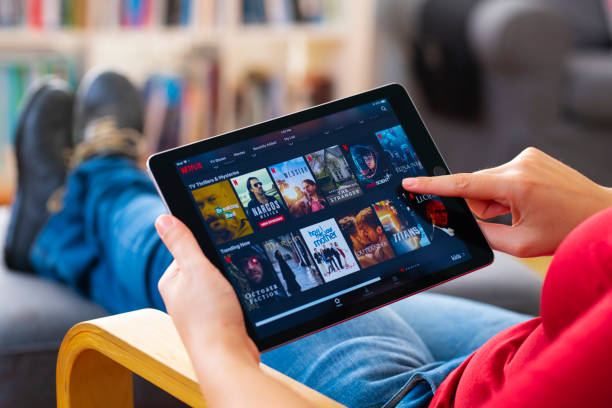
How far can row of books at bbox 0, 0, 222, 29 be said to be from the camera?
2375 millimetres

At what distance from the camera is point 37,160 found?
50.8 inches

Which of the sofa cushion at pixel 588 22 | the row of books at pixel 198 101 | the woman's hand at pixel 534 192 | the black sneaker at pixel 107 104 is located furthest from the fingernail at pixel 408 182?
the sofa cushion at pixel 588 22

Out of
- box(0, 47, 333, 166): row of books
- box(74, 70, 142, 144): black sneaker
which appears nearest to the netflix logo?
box(74, 70, 142, 144): black sneaker

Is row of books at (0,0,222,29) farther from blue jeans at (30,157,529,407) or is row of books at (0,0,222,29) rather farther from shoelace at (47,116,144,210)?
blue jeans at (30,157,529,407)

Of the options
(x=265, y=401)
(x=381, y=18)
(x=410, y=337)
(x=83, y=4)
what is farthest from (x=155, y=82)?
(x=265, y=401)

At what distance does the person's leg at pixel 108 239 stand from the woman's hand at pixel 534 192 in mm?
397

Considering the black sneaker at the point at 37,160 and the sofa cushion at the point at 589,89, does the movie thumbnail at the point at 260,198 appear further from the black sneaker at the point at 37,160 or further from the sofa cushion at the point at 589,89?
the sofa cushion at the point at 589,89

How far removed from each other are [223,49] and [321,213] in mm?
1998

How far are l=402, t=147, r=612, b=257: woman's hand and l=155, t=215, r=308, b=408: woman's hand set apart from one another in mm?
218

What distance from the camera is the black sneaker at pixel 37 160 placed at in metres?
1.22

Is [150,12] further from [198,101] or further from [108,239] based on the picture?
[108,239]

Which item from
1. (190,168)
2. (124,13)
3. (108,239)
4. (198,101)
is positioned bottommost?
(198,101)

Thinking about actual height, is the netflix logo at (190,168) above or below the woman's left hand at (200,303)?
above

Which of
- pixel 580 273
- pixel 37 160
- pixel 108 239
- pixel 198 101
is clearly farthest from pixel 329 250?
pixel 198 101
